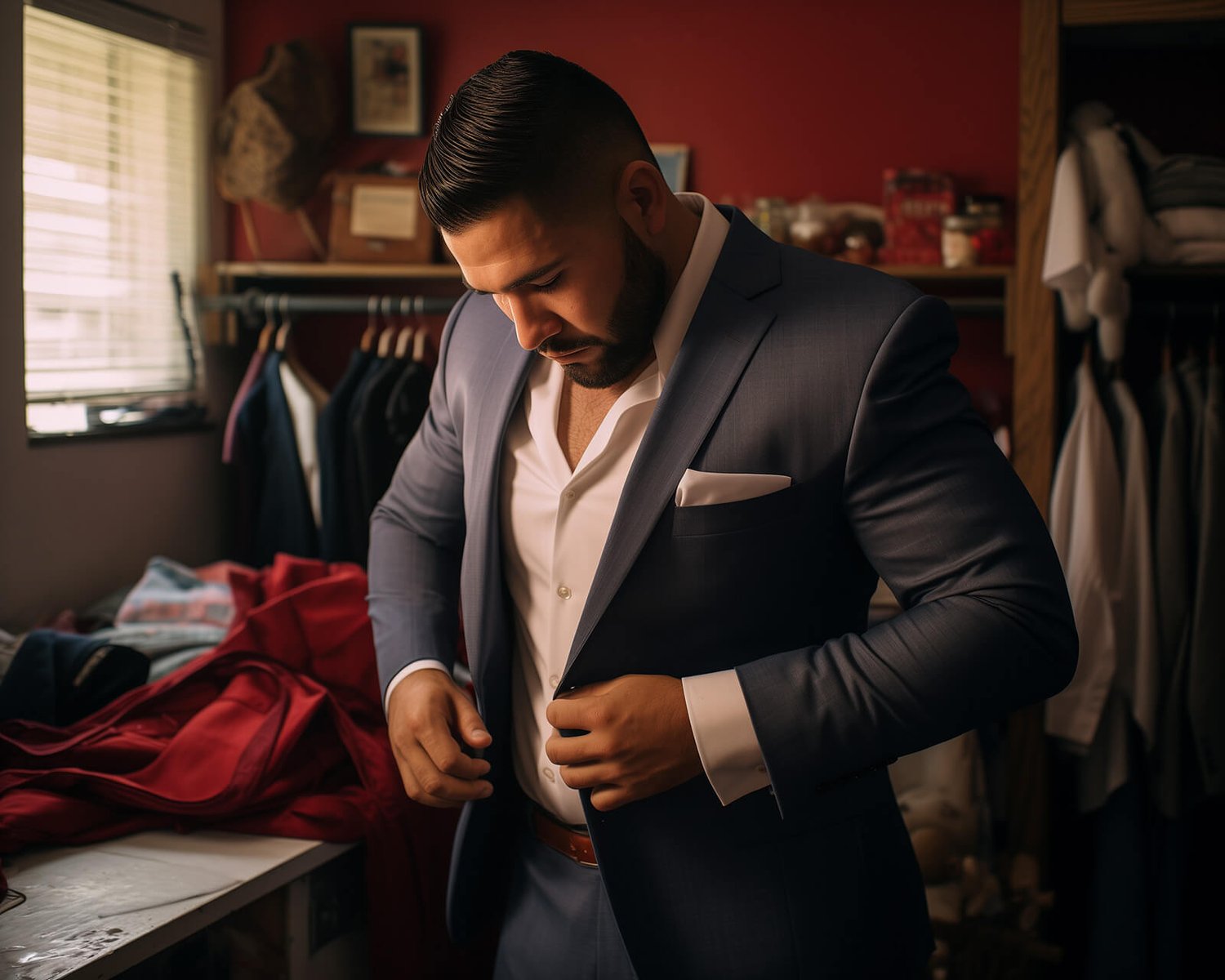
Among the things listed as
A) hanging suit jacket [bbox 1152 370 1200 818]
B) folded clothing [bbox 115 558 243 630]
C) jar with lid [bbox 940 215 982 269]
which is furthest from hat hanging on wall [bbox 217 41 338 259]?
hanging suit jacket [bbox 1152 370 1200 818]

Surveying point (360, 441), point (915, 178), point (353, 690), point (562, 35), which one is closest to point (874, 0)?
point (915, 178)

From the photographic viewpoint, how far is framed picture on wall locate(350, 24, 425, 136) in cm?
318

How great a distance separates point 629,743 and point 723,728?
3.4 inches

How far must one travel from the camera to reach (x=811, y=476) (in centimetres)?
99

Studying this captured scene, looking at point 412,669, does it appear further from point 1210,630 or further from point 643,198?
point 1210,630

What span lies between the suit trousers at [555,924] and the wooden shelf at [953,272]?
1825 mm

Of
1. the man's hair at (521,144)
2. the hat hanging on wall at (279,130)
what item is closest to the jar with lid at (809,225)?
the hat hanging on wall at (279,130)

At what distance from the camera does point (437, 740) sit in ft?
3.66

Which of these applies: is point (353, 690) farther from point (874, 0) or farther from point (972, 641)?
point (874, 0)

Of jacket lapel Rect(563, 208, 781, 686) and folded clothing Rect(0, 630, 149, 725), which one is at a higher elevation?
jacket lapel Rect(563, 208, 781, 686)

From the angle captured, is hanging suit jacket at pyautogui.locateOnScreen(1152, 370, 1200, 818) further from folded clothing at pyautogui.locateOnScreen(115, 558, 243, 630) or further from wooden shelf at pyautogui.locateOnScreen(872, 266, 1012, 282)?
folded clothing at pyautogui.locateOnScreen(115, 558, 243, 630)

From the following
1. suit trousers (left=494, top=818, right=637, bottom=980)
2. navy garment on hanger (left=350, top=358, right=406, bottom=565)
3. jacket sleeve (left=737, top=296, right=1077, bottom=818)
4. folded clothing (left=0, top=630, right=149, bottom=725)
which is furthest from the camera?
navy garment on hanger (left=350, top=358, right=406, bottom=565)

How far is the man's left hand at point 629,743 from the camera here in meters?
0.96

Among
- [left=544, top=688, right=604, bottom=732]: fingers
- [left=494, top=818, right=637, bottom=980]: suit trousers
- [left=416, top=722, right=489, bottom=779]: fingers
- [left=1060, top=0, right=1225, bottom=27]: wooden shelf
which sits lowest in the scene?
[left=494, top=818, right=637, bottom=980]: suit trousers
